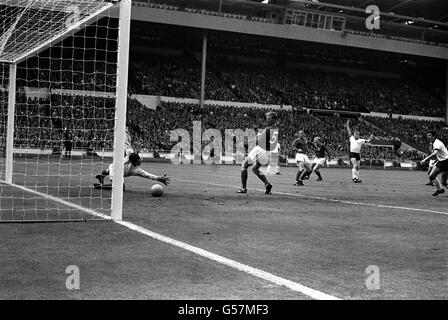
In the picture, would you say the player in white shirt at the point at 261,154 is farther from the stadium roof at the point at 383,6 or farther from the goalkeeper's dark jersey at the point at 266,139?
the stadium roof at the point at 383,6

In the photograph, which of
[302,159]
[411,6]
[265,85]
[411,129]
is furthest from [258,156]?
[411,6]

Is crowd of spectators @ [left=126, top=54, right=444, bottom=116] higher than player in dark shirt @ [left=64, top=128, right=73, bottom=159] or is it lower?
higher

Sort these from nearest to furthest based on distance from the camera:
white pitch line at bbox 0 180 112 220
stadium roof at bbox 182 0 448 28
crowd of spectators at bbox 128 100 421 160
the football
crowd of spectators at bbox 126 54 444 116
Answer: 1. white pitch line at bbox 0 180 112 220
2. the football
3. crowd of spectators at bbox 128 100 421 160
4. crowd of spectators at bbox 126 54 444 116
5. stadium roof at bbox 182 0 448 28

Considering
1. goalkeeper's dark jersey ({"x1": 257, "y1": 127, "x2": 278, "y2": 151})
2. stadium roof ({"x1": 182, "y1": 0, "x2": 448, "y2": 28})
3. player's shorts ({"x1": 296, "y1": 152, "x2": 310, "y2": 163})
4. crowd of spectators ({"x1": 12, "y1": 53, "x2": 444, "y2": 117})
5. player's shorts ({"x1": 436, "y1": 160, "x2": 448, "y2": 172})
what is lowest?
player's shorts ({"x1": 296, "y1": 152, "x2": 310, "y2": 163})

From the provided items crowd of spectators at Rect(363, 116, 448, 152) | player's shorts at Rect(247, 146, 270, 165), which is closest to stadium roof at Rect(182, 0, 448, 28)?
crowd of spectators at Rect(363, 116, 448, 152)

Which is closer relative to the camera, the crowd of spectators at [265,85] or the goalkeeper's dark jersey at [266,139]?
the goalkeeper's dark jersey at [266,139]

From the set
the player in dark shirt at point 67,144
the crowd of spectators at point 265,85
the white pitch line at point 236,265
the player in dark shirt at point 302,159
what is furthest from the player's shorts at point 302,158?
the crowd of spectators at point 265,85

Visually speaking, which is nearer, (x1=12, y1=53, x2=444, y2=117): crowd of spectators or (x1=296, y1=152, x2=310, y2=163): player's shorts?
(x1=296, y1=152, x2=310, y2=163): player's shorts

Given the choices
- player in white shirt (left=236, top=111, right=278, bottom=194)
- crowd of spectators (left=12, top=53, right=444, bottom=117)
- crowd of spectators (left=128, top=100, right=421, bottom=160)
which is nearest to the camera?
player in white shirt (left=236, top=111, right=278, bottom=194)

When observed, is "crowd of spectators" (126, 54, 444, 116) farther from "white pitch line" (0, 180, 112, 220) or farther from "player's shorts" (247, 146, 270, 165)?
"white pitch line" (0, 180, 112, 220)

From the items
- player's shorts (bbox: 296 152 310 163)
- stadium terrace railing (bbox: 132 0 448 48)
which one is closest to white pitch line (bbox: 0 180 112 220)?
player's shorts (bbox: 296 152 310 163)

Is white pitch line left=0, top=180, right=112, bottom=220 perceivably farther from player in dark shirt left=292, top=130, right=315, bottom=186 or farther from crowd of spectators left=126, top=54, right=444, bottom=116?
crowd of spectators left=126, top=54, right=444, bottom=116
